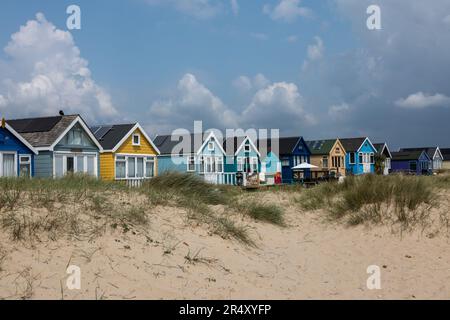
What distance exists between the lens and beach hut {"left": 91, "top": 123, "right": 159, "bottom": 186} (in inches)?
1319

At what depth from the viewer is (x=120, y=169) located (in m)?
34.1

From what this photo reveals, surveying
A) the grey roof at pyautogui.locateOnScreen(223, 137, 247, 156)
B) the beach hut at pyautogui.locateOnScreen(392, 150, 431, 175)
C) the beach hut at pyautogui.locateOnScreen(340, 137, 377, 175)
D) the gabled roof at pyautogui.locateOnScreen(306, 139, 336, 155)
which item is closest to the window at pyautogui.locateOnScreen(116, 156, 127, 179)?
the grey roof at pyautogui.locateOnScreen(223, 137, 247, 156)

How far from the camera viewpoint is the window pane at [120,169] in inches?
1330

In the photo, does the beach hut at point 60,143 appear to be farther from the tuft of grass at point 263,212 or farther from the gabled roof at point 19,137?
the tuft of grass at point 263,212

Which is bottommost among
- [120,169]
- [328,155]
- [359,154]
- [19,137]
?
[120,169]

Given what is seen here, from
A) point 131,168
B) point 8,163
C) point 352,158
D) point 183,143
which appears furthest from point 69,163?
point 352,158

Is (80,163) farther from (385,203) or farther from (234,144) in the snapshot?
(385,203)

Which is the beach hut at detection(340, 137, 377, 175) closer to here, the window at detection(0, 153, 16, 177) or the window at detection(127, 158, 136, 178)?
the window at detection(127, 158, 136, 178)

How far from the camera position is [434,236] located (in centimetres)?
1047

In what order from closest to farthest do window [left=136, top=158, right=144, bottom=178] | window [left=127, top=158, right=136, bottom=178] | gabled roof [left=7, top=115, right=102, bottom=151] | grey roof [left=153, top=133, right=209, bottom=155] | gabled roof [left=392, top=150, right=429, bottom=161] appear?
gabled roof [left=7, top=115, right=102, bottom=151] → window [left=127, top=158, right=136, bottom=178] → window [left=136, top=158, right=144, bottom=178] → grey roof [left=153, top=133, right=209, bottom=155] → gabled roof [left=392, top=150, right=429, bottom=161]

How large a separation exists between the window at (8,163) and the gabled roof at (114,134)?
757cm

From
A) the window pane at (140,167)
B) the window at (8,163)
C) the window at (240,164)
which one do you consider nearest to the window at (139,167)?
the window pane at (140,167)

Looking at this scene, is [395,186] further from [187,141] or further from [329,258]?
[187,141]

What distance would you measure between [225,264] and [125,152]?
27.5 meters
